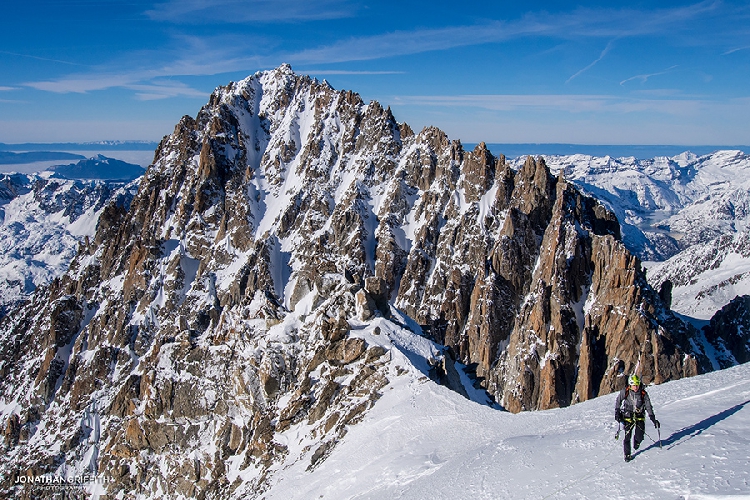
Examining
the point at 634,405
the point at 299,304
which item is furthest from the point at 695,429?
the point at 299,304

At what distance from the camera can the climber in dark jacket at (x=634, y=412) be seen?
1912cm

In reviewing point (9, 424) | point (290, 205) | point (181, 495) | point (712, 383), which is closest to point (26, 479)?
point (9, 424)

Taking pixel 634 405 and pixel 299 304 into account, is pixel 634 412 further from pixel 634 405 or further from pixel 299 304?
pixel 299 304

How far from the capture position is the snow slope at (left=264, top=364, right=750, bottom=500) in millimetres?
17609

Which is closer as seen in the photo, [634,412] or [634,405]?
[634,412]

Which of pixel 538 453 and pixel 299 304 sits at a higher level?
pixel 538 453

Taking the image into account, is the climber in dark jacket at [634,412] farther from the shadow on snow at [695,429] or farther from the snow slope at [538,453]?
the shadow on snow at [695,429]

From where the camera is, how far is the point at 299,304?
242 feet

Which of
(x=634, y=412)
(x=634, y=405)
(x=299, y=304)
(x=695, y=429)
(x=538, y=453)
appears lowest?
(x=299, y=304)

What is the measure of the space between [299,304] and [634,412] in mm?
58584

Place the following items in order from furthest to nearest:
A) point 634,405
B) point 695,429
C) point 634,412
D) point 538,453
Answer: point 538,453 → point 695,429 → point 634,405 → point 634,412

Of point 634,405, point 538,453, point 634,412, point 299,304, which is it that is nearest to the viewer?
point 634,412

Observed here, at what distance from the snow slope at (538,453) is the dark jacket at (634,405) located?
1.68 meters

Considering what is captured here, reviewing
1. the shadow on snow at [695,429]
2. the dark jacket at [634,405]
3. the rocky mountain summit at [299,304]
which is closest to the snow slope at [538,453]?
the shadow on snow at [695,429]
